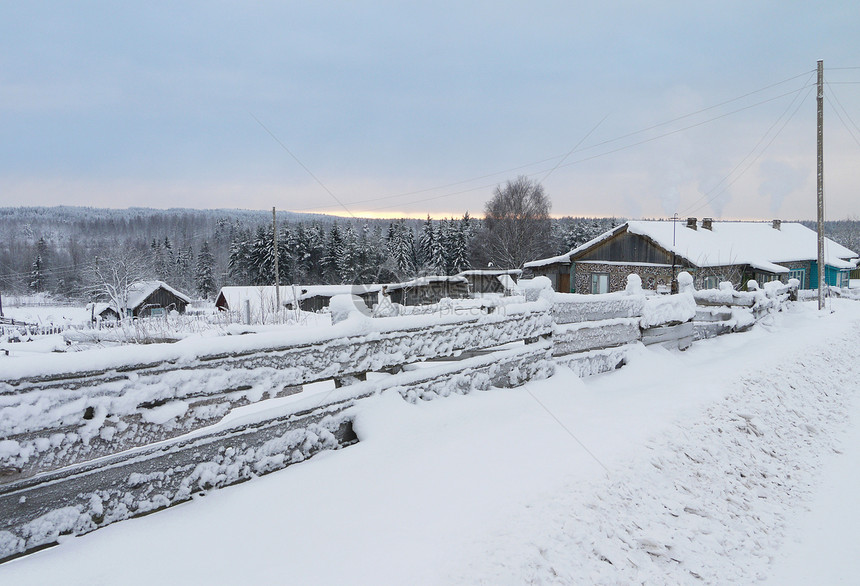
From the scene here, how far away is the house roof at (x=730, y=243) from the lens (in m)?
24.7

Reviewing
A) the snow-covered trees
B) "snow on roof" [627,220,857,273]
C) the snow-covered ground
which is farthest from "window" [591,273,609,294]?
the snow-covered trees

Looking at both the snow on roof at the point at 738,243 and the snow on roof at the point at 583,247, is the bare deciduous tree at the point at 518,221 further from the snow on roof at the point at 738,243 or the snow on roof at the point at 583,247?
the snow on roof at the point at 738,243

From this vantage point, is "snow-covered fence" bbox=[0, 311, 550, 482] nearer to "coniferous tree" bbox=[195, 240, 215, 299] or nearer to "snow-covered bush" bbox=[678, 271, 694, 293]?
"snow-covered bush" bbox=[678, 271, 694, 293]

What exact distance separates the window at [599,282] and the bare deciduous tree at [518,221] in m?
9.87

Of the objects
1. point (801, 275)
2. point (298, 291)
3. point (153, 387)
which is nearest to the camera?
point (153, 387)

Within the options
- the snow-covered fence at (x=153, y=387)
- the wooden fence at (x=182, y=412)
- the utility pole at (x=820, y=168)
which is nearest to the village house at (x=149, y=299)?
the wooden fence at (x=182, y=412)

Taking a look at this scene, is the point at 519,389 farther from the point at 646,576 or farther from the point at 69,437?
the point at 69,437

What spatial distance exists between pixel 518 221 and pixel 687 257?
1785 centimetres

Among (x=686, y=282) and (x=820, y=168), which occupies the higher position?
(x=820, y=168)

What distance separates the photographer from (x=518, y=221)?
39.4 metres

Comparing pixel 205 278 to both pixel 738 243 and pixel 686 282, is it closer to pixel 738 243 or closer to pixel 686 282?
pixel 738 243

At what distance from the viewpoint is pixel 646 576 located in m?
2.67

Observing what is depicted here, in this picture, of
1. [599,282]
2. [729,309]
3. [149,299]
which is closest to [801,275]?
[599,282]

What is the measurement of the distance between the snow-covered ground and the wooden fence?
124 mm
